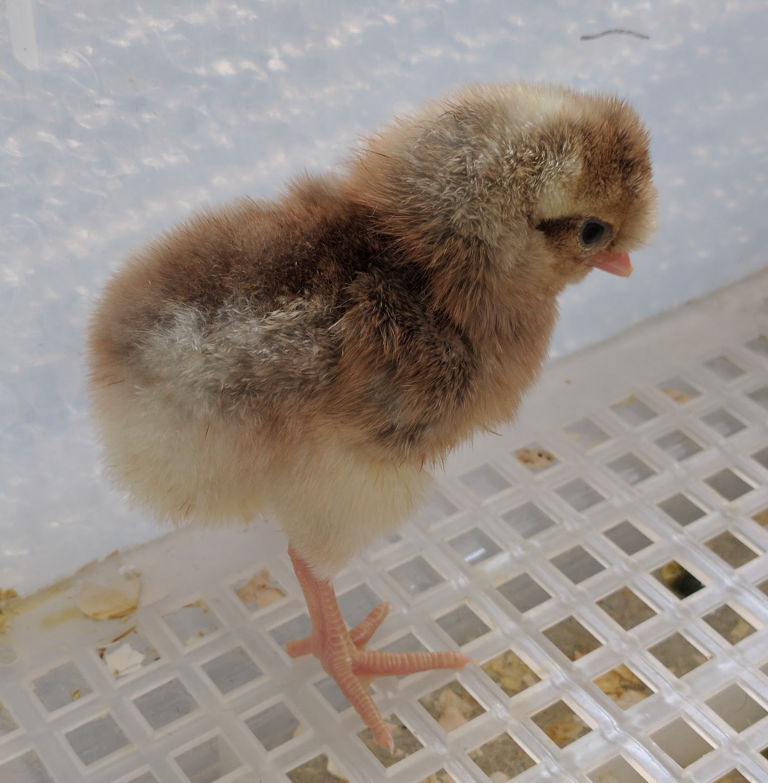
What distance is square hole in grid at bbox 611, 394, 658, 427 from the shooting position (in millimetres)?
1630

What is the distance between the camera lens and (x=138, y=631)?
134 cm

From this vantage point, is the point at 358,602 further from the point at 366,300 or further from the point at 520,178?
the point at 520,178

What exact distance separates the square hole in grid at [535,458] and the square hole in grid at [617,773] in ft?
1.49

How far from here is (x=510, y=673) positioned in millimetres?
1300

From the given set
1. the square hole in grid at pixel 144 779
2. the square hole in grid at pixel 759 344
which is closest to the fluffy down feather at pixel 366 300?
the square hole in grid at pixel 144 779

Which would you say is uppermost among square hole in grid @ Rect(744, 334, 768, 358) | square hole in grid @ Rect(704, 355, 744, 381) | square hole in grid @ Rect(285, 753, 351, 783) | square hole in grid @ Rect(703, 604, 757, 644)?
square hole in grid @ Rect(744, 334, 768, 358)

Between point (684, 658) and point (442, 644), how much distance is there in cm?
31

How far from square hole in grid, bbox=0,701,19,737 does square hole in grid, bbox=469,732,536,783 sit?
1.73ft

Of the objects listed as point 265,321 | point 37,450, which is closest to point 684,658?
point 265,321

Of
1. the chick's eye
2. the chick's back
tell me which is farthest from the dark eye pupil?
the chick's back

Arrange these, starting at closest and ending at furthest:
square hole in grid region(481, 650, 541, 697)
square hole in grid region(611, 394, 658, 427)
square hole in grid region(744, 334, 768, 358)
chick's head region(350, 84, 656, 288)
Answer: chick's head region(350, 84, 656, 288) → square hole in grid region(481, 650, 541, 697) → square hole in grid region(611, 394, 658, 427) → square hole in grid region(744, 334, 768, 358)

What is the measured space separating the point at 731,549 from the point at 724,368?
1.16 feet

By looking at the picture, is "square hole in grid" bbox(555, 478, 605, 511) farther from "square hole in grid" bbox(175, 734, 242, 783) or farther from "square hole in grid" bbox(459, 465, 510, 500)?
"square hole in grid" bbox(175, 734, 242, 783)

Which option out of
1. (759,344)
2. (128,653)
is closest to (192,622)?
(128,653)
